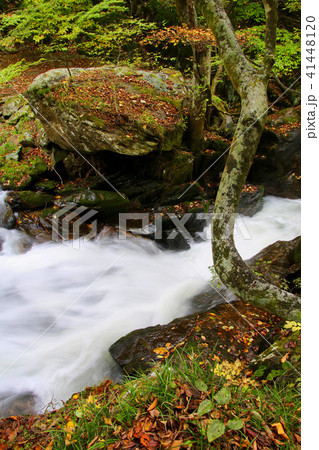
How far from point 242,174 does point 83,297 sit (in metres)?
4.36

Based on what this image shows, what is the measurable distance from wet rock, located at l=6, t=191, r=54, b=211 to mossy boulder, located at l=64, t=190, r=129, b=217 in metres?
0.56

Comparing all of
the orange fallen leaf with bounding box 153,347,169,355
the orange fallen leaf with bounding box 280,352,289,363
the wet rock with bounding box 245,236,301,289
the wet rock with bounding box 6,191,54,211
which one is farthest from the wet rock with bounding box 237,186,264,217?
the orange fallen leaf with bounding box 280,352,289,363

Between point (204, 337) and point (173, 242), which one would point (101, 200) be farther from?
Answer: point (204, 337)

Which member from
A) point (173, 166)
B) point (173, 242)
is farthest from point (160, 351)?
point (173, 166)

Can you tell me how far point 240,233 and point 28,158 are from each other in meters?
6.56

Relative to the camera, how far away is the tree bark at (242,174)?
3018 mm

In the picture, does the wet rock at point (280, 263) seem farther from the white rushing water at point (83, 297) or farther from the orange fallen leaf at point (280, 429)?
the orange fallen leaf at point (280, 429)

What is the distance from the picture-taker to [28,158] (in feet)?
27.6

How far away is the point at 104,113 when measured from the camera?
718 centimetres

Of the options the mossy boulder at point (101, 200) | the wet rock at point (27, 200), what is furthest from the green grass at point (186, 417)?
the wet rock at point (27, 200)

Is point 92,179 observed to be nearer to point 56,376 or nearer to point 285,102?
point 56,376
